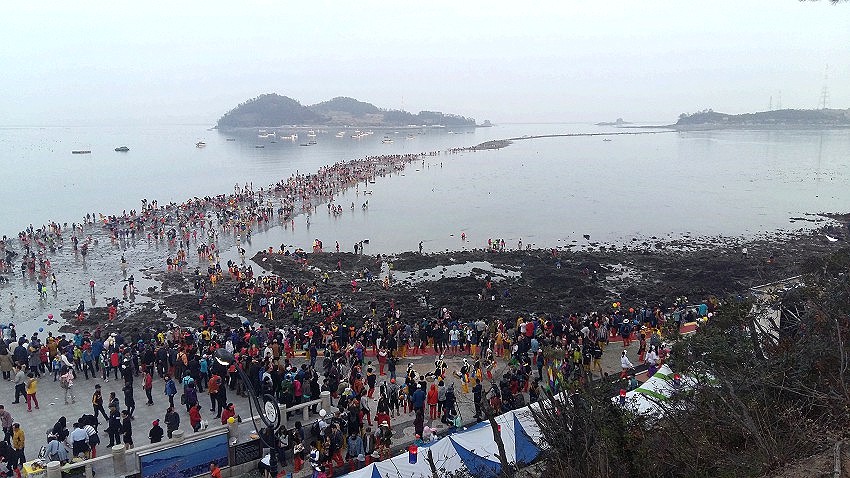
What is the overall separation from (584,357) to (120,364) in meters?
12.5

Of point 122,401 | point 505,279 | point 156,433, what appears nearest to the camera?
point 156,433

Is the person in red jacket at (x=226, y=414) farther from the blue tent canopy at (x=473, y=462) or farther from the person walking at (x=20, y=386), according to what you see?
the person walking at (x=20, y=386)

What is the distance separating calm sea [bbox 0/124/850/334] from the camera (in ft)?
132

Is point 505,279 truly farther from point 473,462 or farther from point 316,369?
point 473,462

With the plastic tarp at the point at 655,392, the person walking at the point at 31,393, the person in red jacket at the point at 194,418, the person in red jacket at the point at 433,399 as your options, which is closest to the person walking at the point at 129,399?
the person in red jacket at the point at 194,418

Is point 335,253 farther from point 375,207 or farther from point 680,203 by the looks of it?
point 680,203

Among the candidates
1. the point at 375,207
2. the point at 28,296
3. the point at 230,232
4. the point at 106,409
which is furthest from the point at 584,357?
the point at 375,207

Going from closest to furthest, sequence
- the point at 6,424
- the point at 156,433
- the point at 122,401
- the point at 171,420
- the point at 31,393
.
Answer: the point at 156,433 < the point at 6,424 < the point at 171,420 < the point at 31,393 < the point at 122,401

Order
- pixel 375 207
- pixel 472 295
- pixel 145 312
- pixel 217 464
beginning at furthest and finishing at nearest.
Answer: pixel 375 207 → pixel 472 295 → pixel 145 312 → pixel 217 464

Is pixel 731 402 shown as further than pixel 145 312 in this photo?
No

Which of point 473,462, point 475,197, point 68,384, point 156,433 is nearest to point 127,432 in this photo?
point 156,433

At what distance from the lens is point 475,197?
198ft

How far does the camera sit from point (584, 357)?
52.2ft

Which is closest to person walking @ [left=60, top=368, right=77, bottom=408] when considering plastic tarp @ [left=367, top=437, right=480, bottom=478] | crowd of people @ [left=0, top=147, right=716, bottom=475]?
crowd of people @ [left=0, top=147, right=716, bottom=475]
